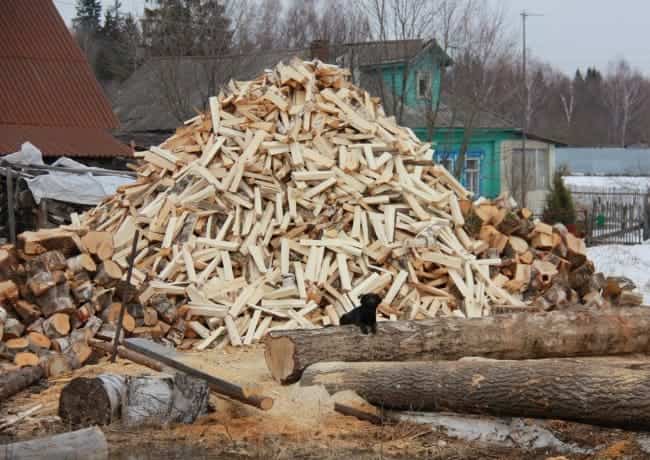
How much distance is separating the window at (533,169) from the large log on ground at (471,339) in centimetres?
2737

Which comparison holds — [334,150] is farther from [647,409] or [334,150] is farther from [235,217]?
[647,409]

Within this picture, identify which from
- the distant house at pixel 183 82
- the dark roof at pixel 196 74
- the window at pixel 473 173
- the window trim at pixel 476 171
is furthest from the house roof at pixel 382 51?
the window at pixel 473 173

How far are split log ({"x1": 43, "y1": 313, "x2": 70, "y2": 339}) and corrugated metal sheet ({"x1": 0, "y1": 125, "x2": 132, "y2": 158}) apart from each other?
13.4m

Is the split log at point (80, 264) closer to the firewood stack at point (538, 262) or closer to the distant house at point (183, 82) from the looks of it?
the firewood stack at point (538, 262)

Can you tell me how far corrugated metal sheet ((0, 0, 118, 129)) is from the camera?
26.4 meters

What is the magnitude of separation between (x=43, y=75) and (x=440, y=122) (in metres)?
13.0

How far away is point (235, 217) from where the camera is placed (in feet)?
44.1

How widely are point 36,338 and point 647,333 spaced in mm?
6650

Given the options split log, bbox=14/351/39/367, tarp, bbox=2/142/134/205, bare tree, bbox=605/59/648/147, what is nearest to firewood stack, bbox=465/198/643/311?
split log, bbox=14/351/39/367

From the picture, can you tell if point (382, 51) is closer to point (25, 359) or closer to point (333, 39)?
point (333, 39)

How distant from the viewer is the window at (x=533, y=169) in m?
38.7

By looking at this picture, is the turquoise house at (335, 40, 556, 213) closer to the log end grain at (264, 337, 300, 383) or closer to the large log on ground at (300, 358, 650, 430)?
the log end grain at (264, 337, 300, 383)

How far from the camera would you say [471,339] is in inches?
391

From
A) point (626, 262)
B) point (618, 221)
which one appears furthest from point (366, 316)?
point (618, 221)
